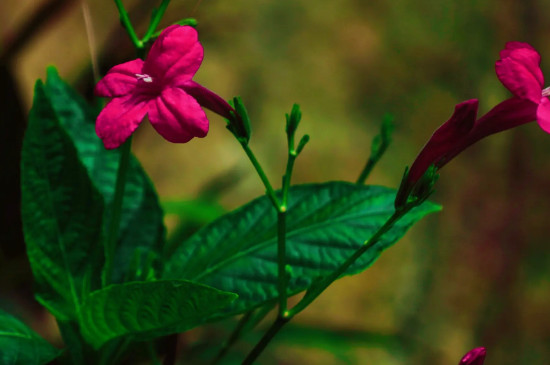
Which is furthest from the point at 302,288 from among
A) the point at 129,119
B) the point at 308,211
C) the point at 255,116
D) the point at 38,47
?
the point at 38,47

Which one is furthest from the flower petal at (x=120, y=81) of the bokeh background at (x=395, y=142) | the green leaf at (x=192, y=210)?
the bokeh background at (x=395, y=142)

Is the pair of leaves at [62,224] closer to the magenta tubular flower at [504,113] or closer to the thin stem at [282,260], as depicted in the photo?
the thin stem at [282,260]

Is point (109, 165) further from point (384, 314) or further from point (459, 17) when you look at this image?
point (459, 17)

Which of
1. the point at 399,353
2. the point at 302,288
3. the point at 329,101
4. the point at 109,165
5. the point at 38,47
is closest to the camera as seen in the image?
the point at 302,288

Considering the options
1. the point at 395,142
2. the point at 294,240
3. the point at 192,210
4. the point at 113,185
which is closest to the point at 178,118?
the point at 294,240

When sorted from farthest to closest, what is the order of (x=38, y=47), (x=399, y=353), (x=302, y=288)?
1. (x=38, y=47)
2. (x=399, y=353)
3. (x=302, y=288)
